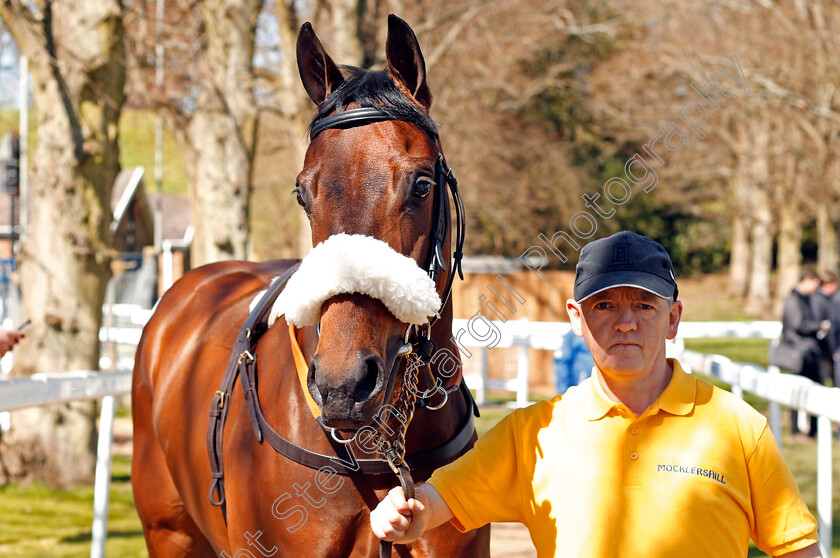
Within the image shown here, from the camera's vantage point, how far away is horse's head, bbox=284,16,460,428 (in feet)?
6.23

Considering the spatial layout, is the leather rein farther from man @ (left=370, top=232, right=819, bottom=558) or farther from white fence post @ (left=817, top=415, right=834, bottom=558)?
white fence post @ (left=817, top=415, right=834, bottom=558)

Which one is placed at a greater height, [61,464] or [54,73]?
[54,73]

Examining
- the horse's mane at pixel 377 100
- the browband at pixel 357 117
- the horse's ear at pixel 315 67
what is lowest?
the browband at pixel 357 117

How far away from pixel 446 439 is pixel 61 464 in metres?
5.58

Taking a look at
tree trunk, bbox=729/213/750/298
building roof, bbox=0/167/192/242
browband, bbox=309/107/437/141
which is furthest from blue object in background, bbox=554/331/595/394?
tree trunk, bbox=729/213/750/298

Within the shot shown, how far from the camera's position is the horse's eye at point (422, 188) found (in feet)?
7.20

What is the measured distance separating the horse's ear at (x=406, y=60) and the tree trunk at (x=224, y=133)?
7208mm

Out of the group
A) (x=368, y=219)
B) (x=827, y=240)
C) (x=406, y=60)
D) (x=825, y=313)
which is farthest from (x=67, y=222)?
(x=827, y=240)

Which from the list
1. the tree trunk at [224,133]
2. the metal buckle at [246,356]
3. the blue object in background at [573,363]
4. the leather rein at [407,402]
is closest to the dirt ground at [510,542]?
the blue object in background at [573,363]

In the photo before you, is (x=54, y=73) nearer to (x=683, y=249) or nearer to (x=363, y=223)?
(x=363, y=223)

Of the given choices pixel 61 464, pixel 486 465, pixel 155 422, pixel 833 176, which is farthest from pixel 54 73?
pixel 833 176

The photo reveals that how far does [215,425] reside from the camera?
292 cm

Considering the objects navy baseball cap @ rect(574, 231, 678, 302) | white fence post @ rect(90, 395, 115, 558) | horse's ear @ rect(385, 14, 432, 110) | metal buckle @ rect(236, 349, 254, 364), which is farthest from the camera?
white fence post @ rect(90, 395, 115, 558)

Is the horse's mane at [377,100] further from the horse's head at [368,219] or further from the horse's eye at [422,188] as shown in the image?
the horse's eye at [422,188]
